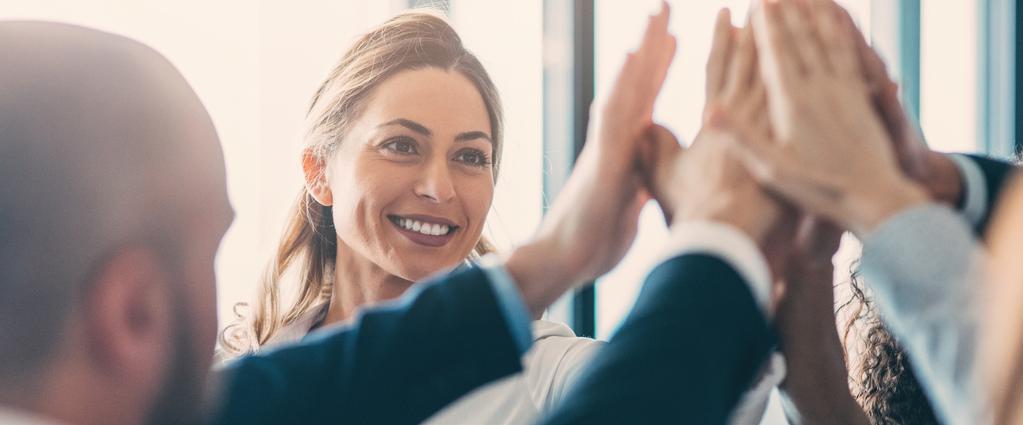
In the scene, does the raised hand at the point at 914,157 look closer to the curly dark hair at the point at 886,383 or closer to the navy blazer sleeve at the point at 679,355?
the navy blazer sleeve at the point at 679,355

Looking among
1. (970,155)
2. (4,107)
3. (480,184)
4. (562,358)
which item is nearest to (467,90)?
(480,184)

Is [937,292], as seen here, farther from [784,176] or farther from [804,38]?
[804,38]

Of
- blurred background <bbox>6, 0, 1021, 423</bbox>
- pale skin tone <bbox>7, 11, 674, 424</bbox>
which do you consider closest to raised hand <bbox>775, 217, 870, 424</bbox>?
pale skin tone <bbox>7, 11, 674, 424</bbox>

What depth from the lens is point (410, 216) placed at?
5.09 ft

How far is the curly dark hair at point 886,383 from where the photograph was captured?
114 centimetres

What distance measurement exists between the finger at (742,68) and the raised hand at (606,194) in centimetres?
→ 7

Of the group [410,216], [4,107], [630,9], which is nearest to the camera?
[4,107]

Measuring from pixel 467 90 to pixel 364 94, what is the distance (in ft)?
0.57

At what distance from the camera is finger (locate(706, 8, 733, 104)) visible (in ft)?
2.91

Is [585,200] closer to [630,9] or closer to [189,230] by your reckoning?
[189,230]

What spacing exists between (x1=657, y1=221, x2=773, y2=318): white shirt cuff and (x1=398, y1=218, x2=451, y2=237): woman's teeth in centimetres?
90

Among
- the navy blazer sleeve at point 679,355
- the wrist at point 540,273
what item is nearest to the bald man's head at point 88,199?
the navy blazer sleeve at point 679,355

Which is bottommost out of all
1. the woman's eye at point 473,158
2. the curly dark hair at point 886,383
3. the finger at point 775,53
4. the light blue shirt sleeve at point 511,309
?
the curly dark hair at point 886,383

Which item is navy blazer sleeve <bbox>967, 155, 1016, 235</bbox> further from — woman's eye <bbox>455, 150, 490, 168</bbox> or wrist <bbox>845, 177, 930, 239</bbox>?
woman's eye <bbox>455, 150, 490, 168</bbox>
